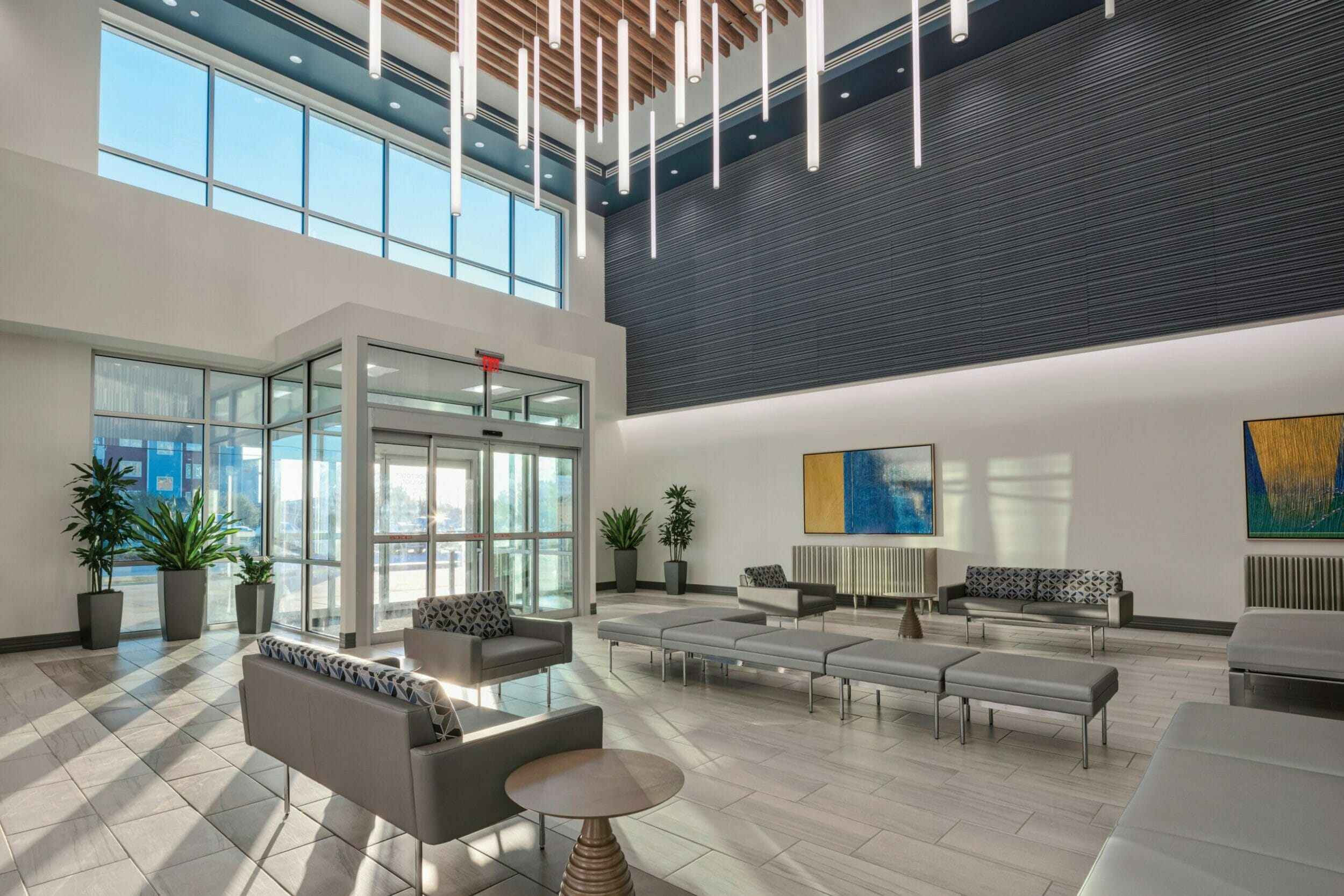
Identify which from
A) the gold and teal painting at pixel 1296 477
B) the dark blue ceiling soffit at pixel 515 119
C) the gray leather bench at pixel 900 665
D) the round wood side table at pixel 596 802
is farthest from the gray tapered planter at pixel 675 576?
the round wood side table at pixel 596 802

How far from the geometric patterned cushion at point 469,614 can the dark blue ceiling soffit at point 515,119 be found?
22.2ft

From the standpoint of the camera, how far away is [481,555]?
341 inches

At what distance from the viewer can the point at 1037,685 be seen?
4109 millimetres

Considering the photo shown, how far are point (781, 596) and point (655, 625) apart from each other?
2.22 metres

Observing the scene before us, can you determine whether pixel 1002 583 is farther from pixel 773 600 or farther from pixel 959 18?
pixel 959 18

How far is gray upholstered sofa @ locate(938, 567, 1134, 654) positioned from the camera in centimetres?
704

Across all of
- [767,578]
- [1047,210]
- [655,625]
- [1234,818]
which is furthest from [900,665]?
[1047,210]

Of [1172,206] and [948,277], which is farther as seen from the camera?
[948,277]

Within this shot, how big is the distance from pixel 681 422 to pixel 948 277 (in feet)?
16.7

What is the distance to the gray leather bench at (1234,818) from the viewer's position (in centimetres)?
185

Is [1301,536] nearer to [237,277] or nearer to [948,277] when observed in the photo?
[948,277]

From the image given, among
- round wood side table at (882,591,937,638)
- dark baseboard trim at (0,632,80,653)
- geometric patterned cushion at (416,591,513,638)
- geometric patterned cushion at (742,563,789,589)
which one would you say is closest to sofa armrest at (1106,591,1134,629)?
round wood side table at (882,591,937,638)

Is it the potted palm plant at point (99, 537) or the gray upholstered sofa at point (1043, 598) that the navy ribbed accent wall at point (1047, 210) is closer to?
the gray upholstered sofa at point (1043, 598)

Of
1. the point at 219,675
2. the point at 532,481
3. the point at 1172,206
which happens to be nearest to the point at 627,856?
the point at 219,675
